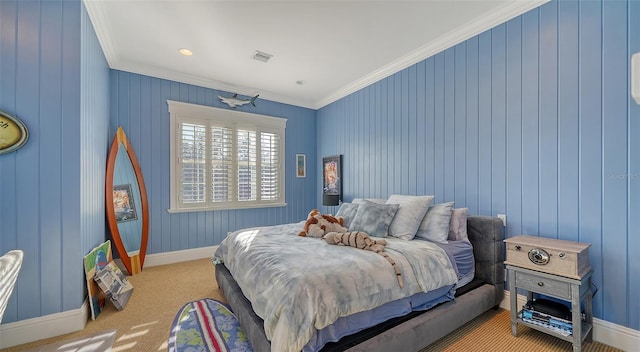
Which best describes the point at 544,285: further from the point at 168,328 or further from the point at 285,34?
the point at 285,34

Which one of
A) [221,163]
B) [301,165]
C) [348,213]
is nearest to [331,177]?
[301,165]

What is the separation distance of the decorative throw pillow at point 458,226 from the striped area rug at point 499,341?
2.38ft

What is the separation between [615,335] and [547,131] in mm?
1582

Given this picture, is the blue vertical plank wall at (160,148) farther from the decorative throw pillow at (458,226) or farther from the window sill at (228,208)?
the decorative throw pillow at (458,226)

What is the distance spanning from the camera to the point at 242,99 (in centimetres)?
447

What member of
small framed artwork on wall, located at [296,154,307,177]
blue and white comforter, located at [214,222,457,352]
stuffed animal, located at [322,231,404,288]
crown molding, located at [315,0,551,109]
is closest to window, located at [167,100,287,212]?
small framed artwork on wall, located at [296,154,307,177]

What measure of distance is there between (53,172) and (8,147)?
Result: 0.96 feet

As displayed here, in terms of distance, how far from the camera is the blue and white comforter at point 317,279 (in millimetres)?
1391

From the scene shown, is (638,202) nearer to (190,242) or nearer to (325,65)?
(325,65)

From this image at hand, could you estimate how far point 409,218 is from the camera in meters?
2.59

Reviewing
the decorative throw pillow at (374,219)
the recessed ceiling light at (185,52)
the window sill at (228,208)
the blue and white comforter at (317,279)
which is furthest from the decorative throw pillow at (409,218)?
the recessed ceiling light at (185,52)

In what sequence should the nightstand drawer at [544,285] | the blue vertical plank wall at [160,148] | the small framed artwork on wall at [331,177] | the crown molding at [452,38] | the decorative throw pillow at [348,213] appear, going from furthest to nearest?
the small framed artwork on wall at [331,177] < the blue vertical plank wall at [160,148] < the decorative throw pillow at [348,213] < the crown molding at [452,38] < the nightstand drawer at [544,285]

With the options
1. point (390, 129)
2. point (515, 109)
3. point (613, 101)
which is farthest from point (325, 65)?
point (613, 101)

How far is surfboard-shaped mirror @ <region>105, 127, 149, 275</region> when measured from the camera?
3.21 meters
